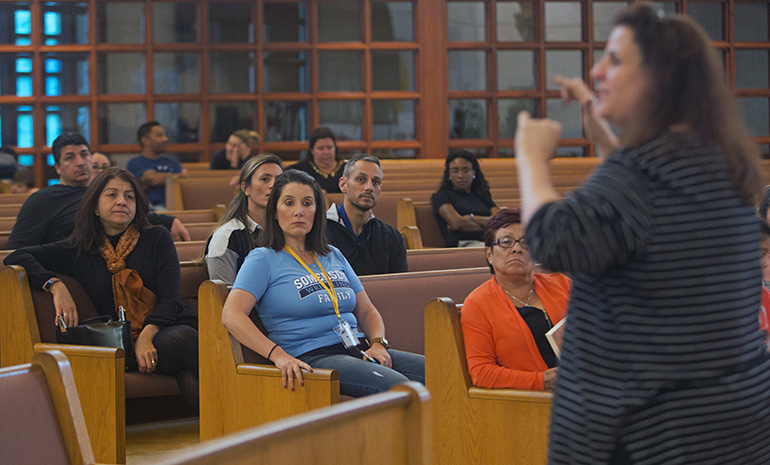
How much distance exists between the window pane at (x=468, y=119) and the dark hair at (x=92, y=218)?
6.07m

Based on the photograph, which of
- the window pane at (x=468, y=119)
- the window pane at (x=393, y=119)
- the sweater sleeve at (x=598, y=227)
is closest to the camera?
the sweater sleeve at (x=598, y=227)

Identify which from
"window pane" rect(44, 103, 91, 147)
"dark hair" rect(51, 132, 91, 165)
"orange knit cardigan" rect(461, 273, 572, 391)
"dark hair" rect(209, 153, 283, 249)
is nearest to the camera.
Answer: "orange knit cardigan" rect(461, 273, 572, 391)

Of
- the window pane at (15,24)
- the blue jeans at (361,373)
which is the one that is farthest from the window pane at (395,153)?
the blue jeans at (361,373)

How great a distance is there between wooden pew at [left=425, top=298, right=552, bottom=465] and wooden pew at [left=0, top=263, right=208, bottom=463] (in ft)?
3.66

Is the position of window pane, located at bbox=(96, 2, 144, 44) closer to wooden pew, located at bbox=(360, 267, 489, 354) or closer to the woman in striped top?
wooden pew, located at bbox=(360, 267, 489, 354)

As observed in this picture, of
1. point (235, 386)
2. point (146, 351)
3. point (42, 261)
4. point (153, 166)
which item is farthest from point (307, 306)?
point (153, 166)

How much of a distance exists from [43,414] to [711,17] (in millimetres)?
9573

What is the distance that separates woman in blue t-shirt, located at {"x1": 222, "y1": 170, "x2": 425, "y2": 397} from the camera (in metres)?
2.73

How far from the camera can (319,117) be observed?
9.01 m

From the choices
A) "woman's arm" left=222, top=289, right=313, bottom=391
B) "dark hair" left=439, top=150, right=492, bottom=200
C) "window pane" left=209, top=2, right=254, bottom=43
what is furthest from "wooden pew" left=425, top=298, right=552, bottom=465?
"window pane" left=209, top=2, right=254, bottom=43

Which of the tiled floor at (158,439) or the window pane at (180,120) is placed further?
the window pane at (180,120)

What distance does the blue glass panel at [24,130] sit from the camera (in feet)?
28.2

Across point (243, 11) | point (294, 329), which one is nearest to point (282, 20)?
point (243, 11)

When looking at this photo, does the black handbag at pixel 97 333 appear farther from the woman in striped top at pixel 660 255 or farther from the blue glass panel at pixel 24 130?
the blue glass panel at pixel 24 130
